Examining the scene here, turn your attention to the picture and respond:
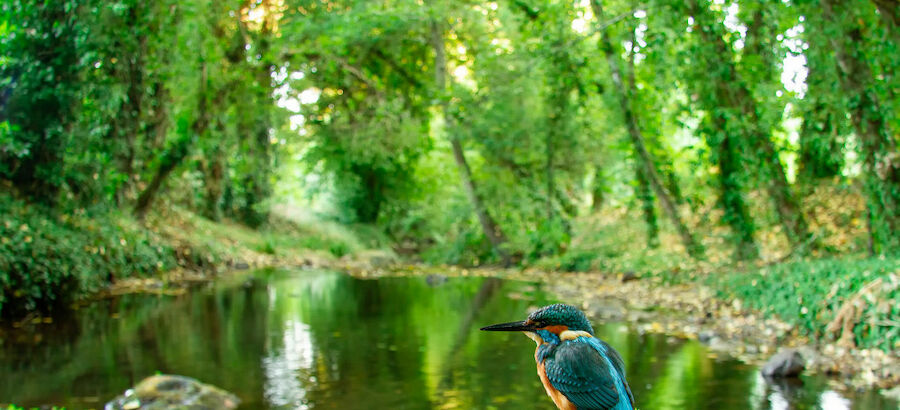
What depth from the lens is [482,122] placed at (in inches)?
754

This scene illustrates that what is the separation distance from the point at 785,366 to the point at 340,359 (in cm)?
476

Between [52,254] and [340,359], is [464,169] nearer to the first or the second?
[52,254]

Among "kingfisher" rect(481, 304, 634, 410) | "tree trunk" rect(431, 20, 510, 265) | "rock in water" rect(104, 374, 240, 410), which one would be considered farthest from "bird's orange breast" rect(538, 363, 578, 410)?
"tree trunk" rect(431, 20, 510, 265)

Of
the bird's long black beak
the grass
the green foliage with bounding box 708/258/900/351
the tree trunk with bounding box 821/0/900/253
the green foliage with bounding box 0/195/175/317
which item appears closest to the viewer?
the bird's long black beak

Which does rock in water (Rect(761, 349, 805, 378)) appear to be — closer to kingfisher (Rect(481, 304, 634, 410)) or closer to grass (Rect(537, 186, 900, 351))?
grass (Rect(537, 186, 900, 351))

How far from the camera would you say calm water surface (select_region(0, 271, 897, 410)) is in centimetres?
700

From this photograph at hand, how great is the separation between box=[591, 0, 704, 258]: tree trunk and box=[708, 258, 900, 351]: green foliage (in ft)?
9.42

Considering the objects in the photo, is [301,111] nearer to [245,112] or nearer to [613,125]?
[245,112]

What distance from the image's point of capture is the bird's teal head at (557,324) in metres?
2.72

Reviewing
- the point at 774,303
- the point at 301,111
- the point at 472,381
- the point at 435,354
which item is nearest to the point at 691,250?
the point at 774,303

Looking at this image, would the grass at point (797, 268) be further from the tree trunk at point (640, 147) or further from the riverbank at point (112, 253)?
the riverbank at point (112, 253)

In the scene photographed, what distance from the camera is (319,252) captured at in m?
25.8

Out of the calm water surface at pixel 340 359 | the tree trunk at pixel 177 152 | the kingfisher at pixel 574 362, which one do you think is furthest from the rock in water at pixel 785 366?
the tree trunk at pixel 177 152

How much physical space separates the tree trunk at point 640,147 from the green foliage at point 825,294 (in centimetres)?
287
